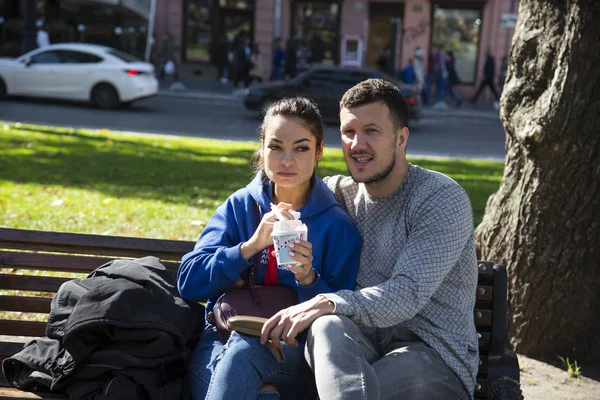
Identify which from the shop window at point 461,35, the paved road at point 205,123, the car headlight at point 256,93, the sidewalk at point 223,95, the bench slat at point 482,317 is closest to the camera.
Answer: the bench slat at point 482,317

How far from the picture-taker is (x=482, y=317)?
339 cm

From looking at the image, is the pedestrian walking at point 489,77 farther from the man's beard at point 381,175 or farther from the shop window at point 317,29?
the man's beard at point 381,175

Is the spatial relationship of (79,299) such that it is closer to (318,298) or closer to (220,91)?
(318,298)

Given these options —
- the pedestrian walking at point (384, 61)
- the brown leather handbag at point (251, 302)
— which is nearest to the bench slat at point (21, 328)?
the brown leather handbag at point (251, 302)

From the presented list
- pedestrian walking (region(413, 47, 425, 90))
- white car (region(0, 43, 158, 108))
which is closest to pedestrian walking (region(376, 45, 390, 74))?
pedestrian walking (region(413, 47, 425, 90))

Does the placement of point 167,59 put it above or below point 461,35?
below

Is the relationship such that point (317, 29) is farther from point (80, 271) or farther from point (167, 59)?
point (80, 271)

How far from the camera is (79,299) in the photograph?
3039 mm

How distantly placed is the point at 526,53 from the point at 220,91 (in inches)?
834

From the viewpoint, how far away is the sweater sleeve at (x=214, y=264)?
3.08 meters

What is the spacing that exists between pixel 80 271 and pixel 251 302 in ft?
3.07

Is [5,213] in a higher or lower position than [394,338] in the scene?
lower

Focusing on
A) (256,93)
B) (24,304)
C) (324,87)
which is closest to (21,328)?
(24,304)

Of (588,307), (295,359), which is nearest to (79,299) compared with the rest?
(295,359)
